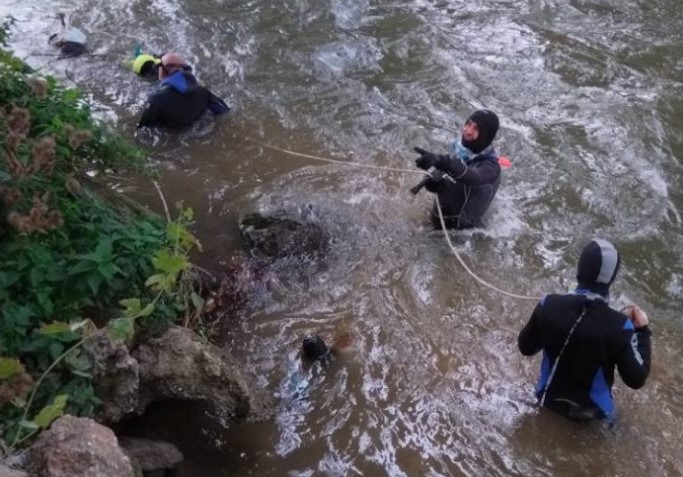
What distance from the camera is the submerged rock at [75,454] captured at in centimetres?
272

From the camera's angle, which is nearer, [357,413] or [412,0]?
[357,413]

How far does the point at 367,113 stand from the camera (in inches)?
332

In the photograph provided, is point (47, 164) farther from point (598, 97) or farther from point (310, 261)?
point (598, 97)

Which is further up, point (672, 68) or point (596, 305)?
point (596, 305)

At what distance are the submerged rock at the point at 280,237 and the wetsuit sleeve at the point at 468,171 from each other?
130cm

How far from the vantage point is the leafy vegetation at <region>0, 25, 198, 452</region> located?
315 cm

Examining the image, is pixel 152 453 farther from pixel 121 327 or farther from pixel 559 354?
pixel 559 354

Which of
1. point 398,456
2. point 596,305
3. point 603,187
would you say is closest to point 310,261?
point 398,456

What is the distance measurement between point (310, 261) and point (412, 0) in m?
6.85

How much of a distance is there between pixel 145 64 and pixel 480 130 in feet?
13.7

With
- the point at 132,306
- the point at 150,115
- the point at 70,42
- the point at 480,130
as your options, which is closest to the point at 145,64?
the point at 150,115

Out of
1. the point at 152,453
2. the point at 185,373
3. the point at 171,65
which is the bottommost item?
the point at 171,65

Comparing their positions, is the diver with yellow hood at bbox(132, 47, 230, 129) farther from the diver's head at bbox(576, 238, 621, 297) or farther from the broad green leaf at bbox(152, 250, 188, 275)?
the diver's head at bbox(576, 238, 621, 297)

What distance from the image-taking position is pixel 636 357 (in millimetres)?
3852
